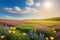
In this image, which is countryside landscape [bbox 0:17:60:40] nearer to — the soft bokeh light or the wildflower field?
the wildflower field

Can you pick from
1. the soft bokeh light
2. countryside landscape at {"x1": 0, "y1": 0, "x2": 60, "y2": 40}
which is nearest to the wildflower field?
countryside landscape at {"x1": 0, "y1": 0, "x2": 60, "y2": 40}

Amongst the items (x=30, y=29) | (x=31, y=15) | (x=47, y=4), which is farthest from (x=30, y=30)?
(x=47, y=4)

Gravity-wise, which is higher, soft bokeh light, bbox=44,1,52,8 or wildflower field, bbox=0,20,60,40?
soft bokeh light, bbox=44,1,52,8

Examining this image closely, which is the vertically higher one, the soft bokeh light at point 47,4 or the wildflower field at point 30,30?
the soft bokeh light at point 47,4

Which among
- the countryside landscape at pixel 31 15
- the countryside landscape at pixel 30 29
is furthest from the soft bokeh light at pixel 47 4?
the countryside landscape at pixel 30 29

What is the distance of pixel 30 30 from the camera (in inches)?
61.1

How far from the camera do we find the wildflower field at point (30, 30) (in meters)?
1.52

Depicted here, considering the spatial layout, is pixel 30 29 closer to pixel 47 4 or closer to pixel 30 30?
pixel 30 30

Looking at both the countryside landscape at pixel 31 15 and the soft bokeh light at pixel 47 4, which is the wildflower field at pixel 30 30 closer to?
the countryside landscape at pixel 31 15

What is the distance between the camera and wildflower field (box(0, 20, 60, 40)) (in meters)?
1.52

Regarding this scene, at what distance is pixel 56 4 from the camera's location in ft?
5.33

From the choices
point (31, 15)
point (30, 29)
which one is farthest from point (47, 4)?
point (30, 29)

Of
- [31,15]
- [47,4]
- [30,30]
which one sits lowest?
[30,30]

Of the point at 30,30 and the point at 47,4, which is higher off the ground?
the point at 47,4
